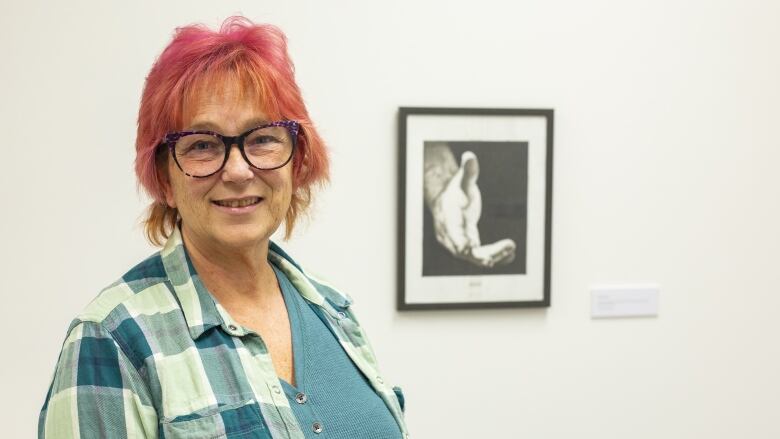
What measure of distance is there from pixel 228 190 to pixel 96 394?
0.33 meters

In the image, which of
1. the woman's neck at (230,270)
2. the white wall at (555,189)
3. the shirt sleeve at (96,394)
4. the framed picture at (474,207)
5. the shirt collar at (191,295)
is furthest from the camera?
the framed picture at (474,207)

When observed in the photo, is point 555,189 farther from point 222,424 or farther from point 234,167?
point 222,424

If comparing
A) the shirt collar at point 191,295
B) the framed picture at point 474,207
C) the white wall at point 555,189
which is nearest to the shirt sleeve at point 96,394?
the shirt collar at point 191,295

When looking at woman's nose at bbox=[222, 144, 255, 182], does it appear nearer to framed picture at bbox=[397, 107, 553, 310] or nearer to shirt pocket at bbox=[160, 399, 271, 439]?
shirt pocket at bbox=[160, 399, 271, 439]

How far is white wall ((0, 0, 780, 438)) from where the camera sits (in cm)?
212

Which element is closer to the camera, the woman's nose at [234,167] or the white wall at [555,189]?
the woman's nose at [234,167]

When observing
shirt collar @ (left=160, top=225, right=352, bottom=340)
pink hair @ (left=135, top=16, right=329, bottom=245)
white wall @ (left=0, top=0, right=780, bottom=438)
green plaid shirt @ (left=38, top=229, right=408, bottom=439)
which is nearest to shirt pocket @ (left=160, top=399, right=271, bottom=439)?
green plaid shirt @ (left=38, top=229, right=408, bottom=439)

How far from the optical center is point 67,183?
6.97 ft

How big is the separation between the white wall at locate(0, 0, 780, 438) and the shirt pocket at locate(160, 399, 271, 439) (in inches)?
42.9

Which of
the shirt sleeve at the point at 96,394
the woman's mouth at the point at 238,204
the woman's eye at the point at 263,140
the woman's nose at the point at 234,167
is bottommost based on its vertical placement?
the shirt sleeve at the point at 96,394

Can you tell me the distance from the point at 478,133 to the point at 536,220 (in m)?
0.28

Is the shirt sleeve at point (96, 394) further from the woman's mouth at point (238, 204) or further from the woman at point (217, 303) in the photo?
the woman's mouth at point (238, 204)

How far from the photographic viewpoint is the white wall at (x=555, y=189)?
2119mm

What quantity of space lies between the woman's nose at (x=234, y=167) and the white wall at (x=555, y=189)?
98cm
